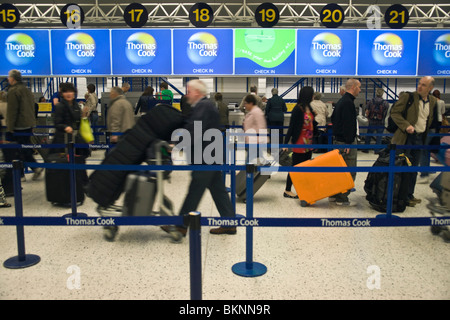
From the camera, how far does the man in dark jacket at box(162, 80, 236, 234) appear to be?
3707mm

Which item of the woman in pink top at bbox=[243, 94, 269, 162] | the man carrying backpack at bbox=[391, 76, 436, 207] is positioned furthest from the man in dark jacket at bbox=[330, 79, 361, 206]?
the woman in pink top at bbox=[243, 94, 269, 162]

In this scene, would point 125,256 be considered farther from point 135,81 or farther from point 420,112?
point 135,81

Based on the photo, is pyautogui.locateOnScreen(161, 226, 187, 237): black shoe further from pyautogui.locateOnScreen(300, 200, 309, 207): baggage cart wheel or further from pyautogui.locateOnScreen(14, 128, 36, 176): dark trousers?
pyautogui.locateOnScreen(14, 128, 36, 176): dark trousers

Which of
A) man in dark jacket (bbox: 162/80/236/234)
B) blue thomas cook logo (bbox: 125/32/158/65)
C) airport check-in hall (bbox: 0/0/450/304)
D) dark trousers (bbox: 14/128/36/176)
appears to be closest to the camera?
airport check-in hall (bbox: 0/0/450/304)

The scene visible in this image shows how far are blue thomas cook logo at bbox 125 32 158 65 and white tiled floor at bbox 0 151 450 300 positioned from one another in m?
7.00

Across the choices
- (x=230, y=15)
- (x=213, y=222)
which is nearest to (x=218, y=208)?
(x=213, y=222)

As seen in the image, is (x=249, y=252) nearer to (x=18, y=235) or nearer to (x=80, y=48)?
(x=18, y=235)

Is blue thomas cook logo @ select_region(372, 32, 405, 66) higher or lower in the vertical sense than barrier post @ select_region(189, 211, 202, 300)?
higher

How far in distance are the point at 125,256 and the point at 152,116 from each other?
1382mm

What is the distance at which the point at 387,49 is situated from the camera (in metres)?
10.8

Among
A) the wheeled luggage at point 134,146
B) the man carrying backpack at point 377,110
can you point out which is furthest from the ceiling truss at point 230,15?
the wheeled luggage at point 134,146

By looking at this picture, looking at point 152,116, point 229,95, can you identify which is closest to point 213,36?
point 229,95

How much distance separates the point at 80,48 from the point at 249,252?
30.3 ft

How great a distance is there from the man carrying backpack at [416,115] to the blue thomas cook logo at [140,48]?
7143 mm
